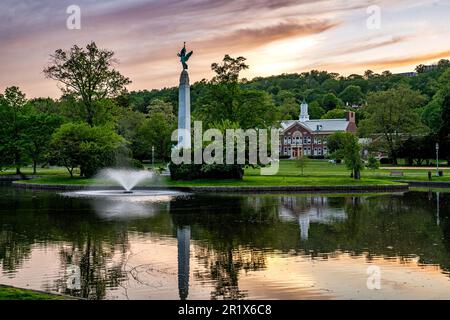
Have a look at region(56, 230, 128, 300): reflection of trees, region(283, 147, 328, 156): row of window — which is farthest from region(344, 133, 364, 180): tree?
region(283, 147, 328, 156): row of window

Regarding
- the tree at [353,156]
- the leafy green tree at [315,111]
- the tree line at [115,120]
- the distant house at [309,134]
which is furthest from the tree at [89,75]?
the leafy green tree at [315,111]

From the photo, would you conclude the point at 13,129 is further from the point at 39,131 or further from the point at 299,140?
the point at 299,140

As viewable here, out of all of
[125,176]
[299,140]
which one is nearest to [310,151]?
[299,140]

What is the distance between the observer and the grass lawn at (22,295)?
1125cm

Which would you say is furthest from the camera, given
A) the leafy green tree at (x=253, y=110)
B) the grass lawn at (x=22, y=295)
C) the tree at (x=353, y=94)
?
the tree at (x=353, y=94)

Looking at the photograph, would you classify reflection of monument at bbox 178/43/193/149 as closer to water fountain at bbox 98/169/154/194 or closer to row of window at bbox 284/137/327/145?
water fountain at bbox 98/169/154/194

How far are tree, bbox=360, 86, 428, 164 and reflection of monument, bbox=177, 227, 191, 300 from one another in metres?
66.2

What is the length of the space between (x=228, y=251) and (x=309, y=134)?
101 m

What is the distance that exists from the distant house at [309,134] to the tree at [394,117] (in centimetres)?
A: 3053

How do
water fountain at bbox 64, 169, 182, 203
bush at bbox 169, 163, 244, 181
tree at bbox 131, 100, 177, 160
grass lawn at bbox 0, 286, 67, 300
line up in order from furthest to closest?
tree at bbox 131, 100, 177, 160
bush at bbox 169, 163, 244, 181
water fountain at bbox 64, 169, 182, 203
grass lawn at bbox 0, 286, 67, 300

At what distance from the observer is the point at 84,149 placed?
56.2m

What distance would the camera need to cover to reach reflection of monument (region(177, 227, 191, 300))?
13.8 m

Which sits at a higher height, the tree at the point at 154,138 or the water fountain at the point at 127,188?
the tree at the point at 154,138

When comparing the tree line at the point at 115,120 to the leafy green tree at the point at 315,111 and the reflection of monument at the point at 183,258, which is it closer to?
the reflection of monument at the point at 183,258
